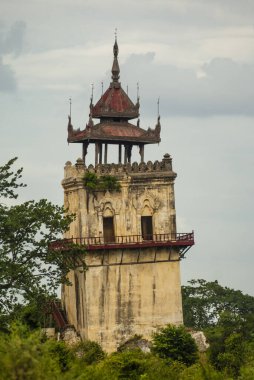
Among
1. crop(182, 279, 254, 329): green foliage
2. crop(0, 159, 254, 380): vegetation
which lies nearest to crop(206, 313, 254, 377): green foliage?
crop(0, 159, 254, 380): vegetation

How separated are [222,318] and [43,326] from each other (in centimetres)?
967

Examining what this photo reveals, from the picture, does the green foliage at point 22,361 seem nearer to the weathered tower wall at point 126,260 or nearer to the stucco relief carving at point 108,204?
the weathered tower wall at point 126,260

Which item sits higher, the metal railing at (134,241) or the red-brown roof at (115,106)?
the red-brown roof at (115,106)

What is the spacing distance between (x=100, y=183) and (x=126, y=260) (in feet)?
14.3

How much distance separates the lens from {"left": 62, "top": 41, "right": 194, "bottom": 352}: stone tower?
3019 inches

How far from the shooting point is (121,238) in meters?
77.6

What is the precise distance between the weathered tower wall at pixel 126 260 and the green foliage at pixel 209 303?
20.7m

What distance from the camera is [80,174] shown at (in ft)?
255

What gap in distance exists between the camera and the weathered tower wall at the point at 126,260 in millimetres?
76625

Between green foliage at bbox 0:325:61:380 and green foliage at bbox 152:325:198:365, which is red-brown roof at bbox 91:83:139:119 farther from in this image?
green foliage at bbox 0:325:61:380

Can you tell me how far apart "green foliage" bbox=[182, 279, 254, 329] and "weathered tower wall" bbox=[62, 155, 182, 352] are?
816 inches

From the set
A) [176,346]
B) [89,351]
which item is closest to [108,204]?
[89,351]

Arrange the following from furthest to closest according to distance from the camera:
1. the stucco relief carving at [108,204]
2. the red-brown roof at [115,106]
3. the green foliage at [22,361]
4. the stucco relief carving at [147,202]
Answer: the red-brown roof at [115,106] < the stucco relief carving at [147,202] < the stucco relief carving at [108,204] < the green foliage at [22,361]

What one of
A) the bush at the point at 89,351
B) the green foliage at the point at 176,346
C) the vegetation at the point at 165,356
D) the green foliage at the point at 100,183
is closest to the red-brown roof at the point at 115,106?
the green foliage at the point at 100,183
